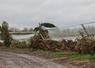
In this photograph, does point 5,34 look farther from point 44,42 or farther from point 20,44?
point 44,42

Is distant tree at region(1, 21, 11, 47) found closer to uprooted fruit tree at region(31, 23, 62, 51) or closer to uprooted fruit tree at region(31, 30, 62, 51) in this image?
uprooted fruit tree at region(31, 23, 62, 51)

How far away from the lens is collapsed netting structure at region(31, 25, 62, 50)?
2927cm

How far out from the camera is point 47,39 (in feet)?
102

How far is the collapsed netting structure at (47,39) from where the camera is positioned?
2927 cm

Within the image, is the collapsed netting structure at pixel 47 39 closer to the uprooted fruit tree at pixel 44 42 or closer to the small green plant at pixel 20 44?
the uprooted fruit tree at pixel 44 42

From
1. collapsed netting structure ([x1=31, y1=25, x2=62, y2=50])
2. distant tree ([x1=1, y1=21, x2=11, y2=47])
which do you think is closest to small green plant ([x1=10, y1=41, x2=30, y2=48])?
distant tree ([x1=1, y1=21, x2=11, y2=47])

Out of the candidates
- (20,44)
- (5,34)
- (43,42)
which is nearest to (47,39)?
(43,42)

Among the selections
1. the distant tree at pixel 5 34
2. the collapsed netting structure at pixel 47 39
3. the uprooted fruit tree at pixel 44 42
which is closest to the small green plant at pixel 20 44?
the distant tree at pixel 5 34

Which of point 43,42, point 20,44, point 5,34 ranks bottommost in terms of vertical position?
point 20,44

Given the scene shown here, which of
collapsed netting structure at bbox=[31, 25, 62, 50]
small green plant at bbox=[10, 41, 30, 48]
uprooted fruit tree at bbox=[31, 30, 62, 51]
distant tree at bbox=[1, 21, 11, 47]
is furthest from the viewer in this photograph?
distant tree at bbox=[1, 21, 11, 47]

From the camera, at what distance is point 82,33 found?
24750mm

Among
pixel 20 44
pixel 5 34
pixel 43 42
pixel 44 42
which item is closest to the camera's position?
pixel 44 42

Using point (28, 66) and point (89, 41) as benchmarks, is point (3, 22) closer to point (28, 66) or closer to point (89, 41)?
point (89, 41)

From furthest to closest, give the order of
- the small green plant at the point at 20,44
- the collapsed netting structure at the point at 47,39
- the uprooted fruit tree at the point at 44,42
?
the small green plant at the point at 20,44
the collapsed netting structure at the point at 47,39
the uprooted fruit tree at the point at 44,42
